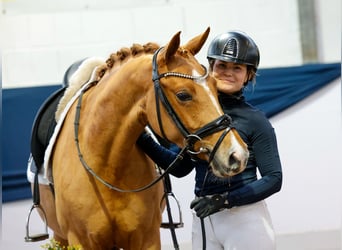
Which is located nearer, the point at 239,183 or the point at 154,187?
the point at 239,183

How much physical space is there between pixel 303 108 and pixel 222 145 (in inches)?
94.4

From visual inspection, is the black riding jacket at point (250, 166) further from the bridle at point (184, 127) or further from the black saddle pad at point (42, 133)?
the black saddle pad at point (42, 133)

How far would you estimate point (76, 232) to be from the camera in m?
2.17

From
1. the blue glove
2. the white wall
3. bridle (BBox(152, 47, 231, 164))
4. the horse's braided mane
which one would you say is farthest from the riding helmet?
the white wall

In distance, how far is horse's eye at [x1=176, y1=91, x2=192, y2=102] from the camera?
1805 mm

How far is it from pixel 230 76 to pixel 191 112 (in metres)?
0.22

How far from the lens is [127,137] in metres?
2.05

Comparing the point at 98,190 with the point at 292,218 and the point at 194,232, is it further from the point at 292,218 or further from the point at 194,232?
the point at 292,218

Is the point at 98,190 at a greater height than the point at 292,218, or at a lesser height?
greater

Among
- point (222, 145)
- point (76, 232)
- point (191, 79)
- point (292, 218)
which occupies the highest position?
point (191, 79)

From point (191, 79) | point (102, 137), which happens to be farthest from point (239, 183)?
point (102, 137)

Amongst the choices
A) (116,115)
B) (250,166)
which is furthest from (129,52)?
(250,166)

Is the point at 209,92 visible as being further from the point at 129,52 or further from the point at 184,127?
the point at 129,52

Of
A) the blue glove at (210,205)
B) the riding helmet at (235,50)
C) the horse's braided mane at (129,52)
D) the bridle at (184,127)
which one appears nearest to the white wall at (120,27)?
the horse's braided mane at (129,52)
